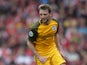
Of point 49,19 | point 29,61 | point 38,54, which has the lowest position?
point 29,61

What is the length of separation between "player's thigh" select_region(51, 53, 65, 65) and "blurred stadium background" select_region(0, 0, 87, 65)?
14.6ft

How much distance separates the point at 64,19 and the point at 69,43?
161 centimetres

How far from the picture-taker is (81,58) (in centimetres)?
1616

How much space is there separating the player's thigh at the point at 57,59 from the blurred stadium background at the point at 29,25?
4.44 m

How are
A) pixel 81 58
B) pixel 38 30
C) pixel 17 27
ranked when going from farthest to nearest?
pixel 17 27, pixel 81 58, pixel 38 30

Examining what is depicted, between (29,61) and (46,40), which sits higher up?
(46,40)

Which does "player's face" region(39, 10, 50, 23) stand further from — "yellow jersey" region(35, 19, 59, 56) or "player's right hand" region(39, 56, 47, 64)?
"player's right hand" region(39, 56, 47, 64)

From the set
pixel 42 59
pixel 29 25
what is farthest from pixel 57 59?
pixel 29 25

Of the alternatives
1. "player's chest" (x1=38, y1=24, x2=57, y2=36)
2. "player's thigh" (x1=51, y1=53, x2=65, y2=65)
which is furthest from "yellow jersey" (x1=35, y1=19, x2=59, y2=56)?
"player's thigh" (x1=51, y1=53, x2=65, y2=65)

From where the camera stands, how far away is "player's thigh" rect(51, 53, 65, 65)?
35.8 ft

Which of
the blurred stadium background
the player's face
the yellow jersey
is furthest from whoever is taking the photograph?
the blurred stadium background

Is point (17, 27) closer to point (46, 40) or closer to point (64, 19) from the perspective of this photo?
point (64, 19)

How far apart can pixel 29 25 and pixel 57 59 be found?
6.69m

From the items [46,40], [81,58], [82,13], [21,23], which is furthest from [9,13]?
[46,40]
